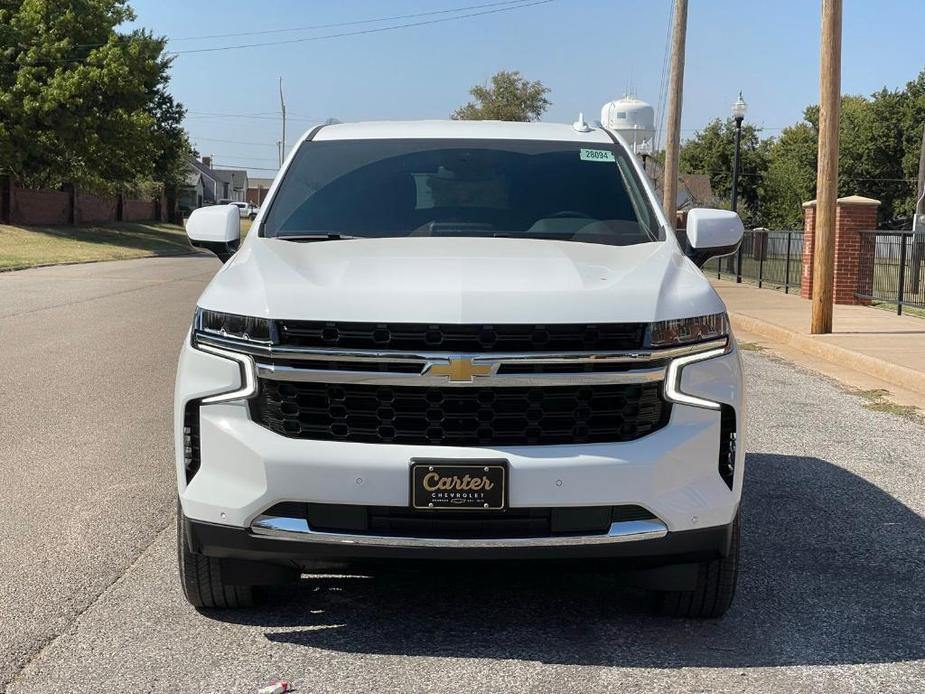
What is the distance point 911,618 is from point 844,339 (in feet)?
32.5

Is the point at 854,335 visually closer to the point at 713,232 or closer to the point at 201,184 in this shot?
the point at 713,232

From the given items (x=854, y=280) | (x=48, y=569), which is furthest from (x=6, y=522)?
(x=854, y=280)

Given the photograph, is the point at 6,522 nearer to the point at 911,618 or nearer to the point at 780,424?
the point at 911,618

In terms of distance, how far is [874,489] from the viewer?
245 inches

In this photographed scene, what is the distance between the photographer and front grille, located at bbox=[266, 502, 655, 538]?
340 cm

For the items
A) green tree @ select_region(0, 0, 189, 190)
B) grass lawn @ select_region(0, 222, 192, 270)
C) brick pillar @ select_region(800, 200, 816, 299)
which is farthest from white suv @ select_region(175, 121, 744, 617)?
green tree @ select_region(0, 0, 189, 190)

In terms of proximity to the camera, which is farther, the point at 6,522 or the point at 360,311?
the point at 6,522

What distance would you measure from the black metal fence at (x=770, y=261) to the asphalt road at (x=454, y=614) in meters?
15.7

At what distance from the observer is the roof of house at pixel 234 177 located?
142 meters

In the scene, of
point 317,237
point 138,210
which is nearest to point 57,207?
point 138,210

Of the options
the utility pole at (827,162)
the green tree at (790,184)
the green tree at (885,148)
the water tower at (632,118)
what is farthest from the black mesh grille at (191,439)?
the green tree at (790,184)

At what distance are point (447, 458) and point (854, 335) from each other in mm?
11705

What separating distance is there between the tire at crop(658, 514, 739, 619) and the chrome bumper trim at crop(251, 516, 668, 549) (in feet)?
1.33

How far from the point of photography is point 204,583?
3822 millimetres
